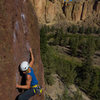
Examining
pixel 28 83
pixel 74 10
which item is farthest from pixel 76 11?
pixel 28 83

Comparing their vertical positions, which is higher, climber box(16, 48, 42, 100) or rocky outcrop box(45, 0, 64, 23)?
rocky outcrop box(45, 0, 64, 23)

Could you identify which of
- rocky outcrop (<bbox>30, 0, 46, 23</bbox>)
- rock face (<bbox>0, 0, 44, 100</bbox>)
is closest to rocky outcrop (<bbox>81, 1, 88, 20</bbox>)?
rocky outcrop (<bbox>30, 0, 46, 23</bbox>)

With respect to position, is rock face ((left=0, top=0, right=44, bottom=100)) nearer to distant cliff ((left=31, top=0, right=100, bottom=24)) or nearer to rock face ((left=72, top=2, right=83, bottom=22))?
distant cliff ((left=31, top=0, right=100, bottom=24))

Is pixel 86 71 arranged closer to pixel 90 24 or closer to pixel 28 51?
pixel 28 51

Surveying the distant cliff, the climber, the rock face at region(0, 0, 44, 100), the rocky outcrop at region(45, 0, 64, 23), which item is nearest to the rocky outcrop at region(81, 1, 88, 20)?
the distant cliff

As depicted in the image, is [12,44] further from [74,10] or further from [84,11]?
[84,11]

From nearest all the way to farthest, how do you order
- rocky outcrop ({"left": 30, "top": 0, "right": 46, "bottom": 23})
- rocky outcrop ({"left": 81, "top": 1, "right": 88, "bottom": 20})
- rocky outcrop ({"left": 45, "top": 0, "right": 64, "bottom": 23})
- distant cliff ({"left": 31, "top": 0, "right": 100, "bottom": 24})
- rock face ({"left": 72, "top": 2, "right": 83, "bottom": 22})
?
rocky outcrop ({"left": 30, "top": 0, "right": 46, "bottom": 23}), rocky outcrop ({"left": 45, "top": 0, "right": 64, "bottom": 23}), distant cliff ({"left": 31, "top": 0, "right": 100, "bottom": 24}), rock face ({"left": 72, "top": 2, "right": 83, "bottom": 22}), rocky outcrop ({"left": 81, "top": 1, "right": 88, "bottom": 20})

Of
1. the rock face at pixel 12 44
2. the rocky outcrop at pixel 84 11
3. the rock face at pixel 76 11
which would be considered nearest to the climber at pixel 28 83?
the rock face at pixel 12 44

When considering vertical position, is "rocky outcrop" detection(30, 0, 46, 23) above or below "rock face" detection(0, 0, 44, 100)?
above

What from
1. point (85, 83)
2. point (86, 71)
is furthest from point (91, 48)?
point (85, 83)

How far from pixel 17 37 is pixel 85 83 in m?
16.2

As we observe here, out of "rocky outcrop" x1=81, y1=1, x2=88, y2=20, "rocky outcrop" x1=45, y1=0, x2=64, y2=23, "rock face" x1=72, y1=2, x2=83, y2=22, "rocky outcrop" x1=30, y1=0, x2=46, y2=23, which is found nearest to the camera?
"rocky outcrop" x1=30, y1=0, x2=46, y2=23

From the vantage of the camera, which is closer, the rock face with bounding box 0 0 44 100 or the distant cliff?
the rock face with bounding box 0 0 44 100

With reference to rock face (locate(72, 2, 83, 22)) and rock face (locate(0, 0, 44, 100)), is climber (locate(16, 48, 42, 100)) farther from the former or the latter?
rock face (locate(72, 2, 83, 22))
